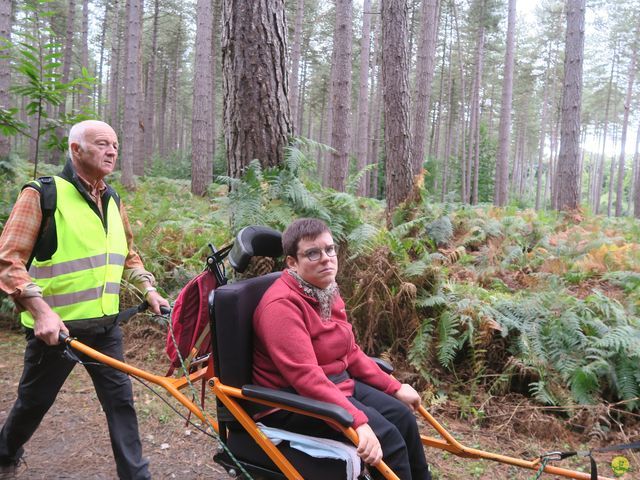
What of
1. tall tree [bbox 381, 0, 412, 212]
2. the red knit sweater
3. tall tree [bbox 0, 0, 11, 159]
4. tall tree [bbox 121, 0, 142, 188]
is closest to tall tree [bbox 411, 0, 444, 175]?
tall tree [bbox 381, 0, 412, 212]

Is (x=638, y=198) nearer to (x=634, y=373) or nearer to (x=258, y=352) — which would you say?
(x=634, y=373)

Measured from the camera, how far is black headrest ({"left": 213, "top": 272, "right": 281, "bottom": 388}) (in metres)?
2.39

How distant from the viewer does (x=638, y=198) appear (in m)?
22.7

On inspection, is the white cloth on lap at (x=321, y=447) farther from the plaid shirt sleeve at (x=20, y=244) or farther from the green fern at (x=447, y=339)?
the green fern at (x=447, y=339)

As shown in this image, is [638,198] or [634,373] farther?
[638,198]

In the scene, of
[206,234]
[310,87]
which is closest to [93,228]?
[206,234]

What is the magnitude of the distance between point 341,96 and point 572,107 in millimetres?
5565

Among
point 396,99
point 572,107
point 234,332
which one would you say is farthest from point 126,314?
point 572,107

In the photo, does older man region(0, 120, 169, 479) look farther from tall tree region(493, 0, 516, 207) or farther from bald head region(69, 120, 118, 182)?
tall tree region(493, 0, 516, 207)

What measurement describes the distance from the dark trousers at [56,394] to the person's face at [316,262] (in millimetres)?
1361

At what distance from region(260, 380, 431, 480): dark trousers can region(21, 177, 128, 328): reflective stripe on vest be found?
128 cm

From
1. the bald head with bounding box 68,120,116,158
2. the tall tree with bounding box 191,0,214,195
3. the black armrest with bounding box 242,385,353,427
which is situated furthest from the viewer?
the tall tree with bounding box 191,0,214,195

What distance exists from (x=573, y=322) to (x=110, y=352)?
4239mm

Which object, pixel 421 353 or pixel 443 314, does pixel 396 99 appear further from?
pixel 421 353
